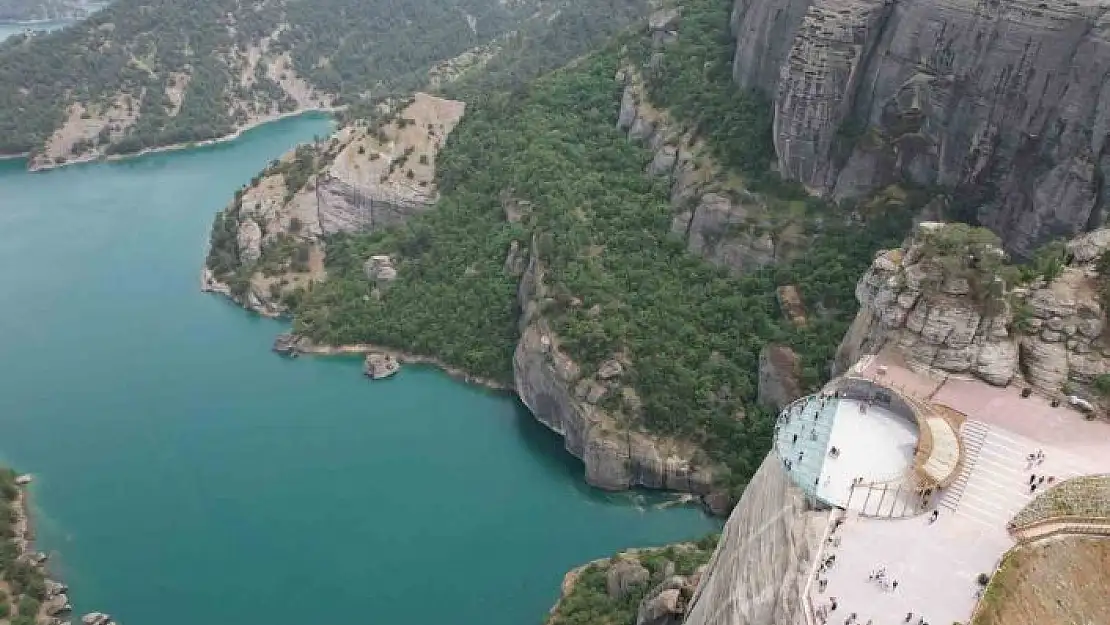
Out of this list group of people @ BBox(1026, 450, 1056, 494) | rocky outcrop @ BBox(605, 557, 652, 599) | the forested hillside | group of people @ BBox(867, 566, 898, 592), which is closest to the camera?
group of people @ BBox(867, 566, 898, 592)

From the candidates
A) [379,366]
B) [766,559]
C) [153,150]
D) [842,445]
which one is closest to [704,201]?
[379,366]

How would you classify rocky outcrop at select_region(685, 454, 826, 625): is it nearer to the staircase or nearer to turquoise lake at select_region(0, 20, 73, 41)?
the staircase

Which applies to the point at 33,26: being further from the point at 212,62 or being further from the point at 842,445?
the point at 842,445

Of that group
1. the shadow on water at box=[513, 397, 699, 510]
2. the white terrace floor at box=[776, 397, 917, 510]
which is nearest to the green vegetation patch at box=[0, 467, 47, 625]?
the shadow on water at box=[513, 397, 699, 510]

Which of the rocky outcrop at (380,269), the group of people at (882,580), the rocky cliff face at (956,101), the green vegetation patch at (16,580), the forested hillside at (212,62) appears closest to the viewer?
the group of people at (882,580)

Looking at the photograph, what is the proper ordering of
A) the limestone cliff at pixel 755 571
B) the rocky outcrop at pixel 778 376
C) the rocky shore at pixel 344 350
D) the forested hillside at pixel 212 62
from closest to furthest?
the limestone cliff at pixel 755 571, the rocky outcrop at pixel 778 376, the rocky shore at pixel 344 350, the forested hillside at pixel 212 62

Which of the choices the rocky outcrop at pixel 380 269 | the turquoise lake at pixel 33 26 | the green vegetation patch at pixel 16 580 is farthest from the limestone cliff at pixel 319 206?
the turquoise lake at pixel 33 26

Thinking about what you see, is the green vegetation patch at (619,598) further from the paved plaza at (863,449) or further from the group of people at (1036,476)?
the group of people at (1036,476)
